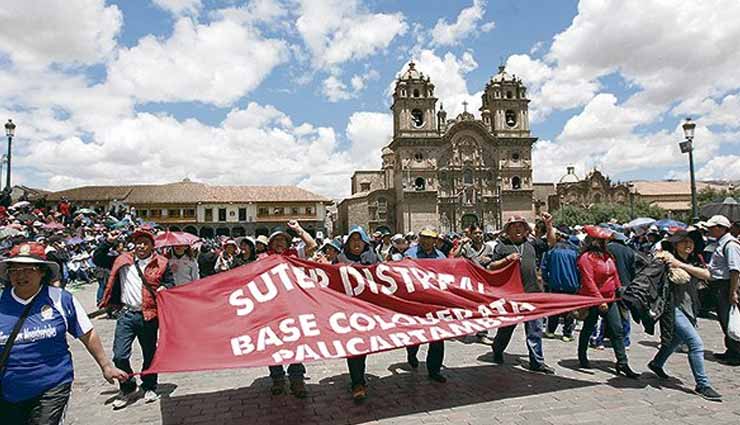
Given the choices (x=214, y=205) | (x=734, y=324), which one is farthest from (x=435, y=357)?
(x=214, y=205)

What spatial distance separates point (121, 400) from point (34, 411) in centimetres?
231

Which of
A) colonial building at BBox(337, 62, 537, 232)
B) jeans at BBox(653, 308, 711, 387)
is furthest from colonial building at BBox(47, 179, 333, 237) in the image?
jeans at BBox(653, 308, 711, 387)

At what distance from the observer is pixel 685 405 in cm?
496

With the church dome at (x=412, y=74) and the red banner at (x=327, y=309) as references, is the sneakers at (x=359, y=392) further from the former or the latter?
the church dome at (x=412, y=74)

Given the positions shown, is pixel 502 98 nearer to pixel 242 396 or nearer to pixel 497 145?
pixel 497 145

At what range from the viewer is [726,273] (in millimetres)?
6395

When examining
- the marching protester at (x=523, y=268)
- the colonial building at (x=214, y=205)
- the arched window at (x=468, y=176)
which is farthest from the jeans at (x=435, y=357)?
the colonial building at (x=214, y=205)

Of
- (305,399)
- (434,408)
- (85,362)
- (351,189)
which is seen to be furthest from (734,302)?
(351,189)

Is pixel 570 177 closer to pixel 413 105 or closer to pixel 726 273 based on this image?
pixel 413 105

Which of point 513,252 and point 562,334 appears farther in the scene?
point 562,334

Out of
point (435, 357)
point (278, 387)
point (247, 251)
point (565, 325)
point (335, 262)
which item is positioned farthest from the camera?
point (565, 325)

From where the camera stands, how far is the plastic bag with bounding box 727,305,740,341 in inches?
242

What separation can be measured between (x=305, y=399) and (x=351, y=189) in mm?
80755

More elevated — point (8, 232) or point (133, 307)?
point (8, 232)
